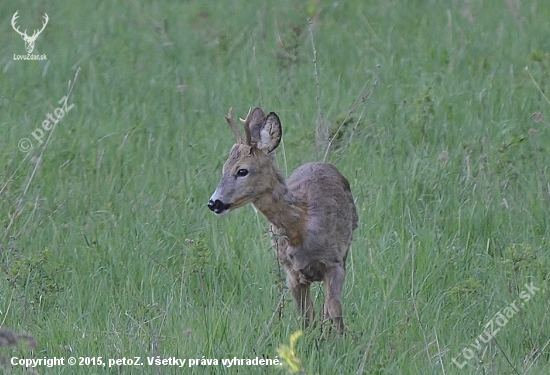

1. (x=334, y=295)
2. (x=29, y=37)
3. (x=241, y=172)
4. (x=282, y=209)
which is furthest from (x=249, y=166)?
(x=29, y=37)

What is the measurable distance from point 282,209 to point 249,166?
0.34m

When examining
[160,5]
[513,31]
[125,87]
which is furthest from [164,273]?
[160,5]

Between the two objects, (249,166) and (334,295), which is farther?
(334,295)

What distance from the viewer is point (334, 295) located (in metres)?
5.76

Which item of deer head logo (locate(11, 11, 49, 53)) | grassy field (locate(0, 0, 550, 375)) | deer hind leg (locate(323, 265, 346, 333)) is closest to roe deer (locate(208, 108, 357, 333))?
deer hind leg (locate(323, 265, 346, 333))

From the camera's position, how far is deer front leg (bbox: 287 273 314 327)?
19.5ft

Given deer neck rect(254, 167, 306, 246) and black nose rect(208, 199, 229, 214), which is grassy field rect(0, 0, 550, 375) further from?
black nose rect(208, 199, 229, 214)

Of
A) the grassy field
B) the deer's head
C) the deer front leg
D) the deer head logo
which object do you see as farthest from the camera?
the deer head logo

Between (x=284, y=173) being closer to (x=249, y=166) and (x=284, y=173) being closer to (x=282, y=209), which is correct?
(x=282, y=209)

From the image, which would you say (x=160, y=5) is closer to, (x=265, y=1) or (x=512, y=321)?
(x=265, y=1)

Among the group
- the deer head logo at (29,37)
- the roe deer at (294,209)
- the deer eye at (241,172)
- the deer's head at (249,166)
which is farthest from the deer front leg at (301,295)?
the deer head logo at (29,37)

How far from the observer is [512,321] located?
235 inches

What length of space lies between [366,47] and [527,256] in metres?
4.81

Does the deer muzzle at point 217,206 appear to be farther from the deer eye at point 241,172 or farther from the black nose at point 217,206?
the deer eye at point 241,172
